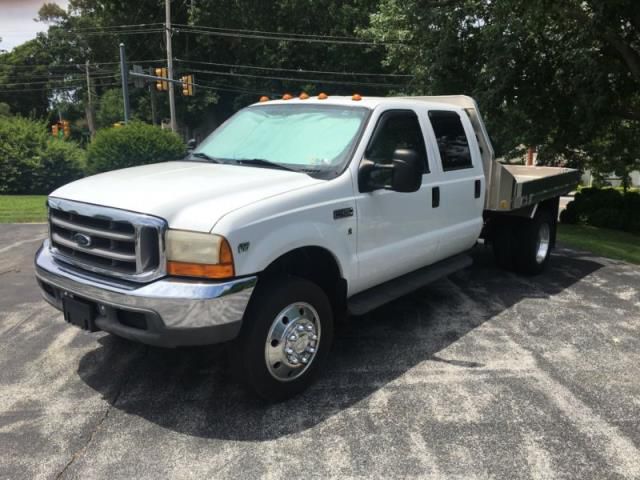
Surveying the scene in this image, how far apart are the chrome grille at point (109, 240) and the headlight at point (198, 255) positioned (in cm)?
6

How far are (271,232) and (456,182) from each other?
2458mm

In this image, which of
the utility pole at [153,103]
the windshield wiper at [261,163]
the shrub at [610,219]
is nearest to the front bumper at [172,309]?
the windshield wiper at [261,163]

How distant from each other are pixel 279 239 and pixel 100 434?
1599mm

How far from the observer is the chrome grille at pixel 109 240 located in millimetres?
3322

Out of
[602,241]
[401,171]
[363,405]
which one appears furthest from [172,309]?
[602,241]

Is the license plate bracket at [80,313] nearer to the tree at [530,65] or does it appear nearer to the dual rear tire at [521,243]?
the dual rear tire at [521,243]

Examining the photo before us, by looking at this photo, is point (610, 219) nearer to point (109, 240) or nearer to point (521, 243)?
point (521, 243)

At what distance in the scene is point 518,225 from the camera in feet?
23.0

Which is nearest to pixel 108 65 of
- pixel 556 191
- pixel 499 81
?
pixel 499 81

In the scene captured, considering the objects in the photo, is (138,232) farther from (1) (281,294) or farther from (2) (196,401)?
(2) (196,401)

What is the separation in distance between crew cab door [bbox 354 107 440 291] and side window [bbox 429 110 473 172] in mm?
254

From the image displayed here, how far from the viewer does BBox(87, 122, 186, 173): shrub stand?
1512cm

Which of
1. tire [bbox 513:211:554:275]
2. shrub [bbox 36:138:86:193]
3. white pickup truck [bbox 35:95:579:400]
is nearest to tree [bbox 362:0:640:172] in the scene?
tire [bbox 513:211:554:275]

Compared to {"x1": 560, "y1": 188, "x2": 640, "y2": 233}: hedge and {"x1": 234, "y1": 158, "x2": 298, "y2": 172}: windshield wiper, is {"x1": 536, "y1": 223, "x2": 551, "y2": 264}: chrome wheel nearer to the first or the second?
{"x1": 234, "y1": 158, "x2": 298, "y2": 172}: windshield wiper
